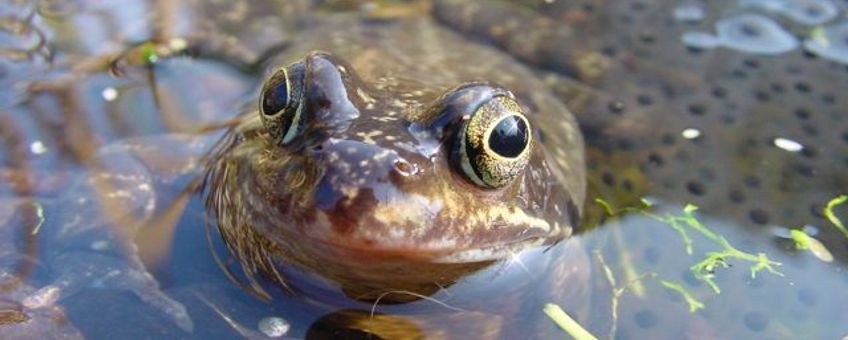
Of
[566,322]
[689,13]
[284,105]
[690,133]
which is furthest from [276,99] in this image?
[689,13]

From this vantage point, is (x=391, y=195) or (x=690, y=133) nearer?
(x=391, y=195)

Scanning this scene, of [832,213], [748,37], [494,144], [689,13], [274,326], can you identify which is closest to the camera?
[494,144]

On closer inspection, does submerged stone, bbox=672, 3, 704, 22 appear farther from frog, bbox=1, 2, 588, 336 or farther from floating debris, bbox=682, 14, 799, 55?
frog, bbox=1, 2, 588, 336

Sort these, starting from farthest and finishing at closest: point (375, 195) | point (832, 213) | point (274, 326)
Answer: point (832, 213)
point (274, 326)
point (375, 195)

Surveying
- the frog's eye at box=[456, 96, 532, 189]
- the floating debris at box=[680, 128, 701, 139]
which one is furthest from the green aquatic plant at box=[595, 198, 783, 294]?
the frog's eye at box=[456, 96, 532, 189]

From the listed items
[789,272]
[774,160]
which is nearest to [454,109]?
[789,272]

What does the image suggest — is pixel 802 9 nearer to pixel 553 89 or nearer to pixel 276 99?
pixel 553 89

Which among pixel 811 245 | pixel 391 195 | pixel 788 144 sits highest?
pixel 391 195

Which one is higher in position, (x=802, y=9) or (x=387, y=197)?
(x=387, y=197)
